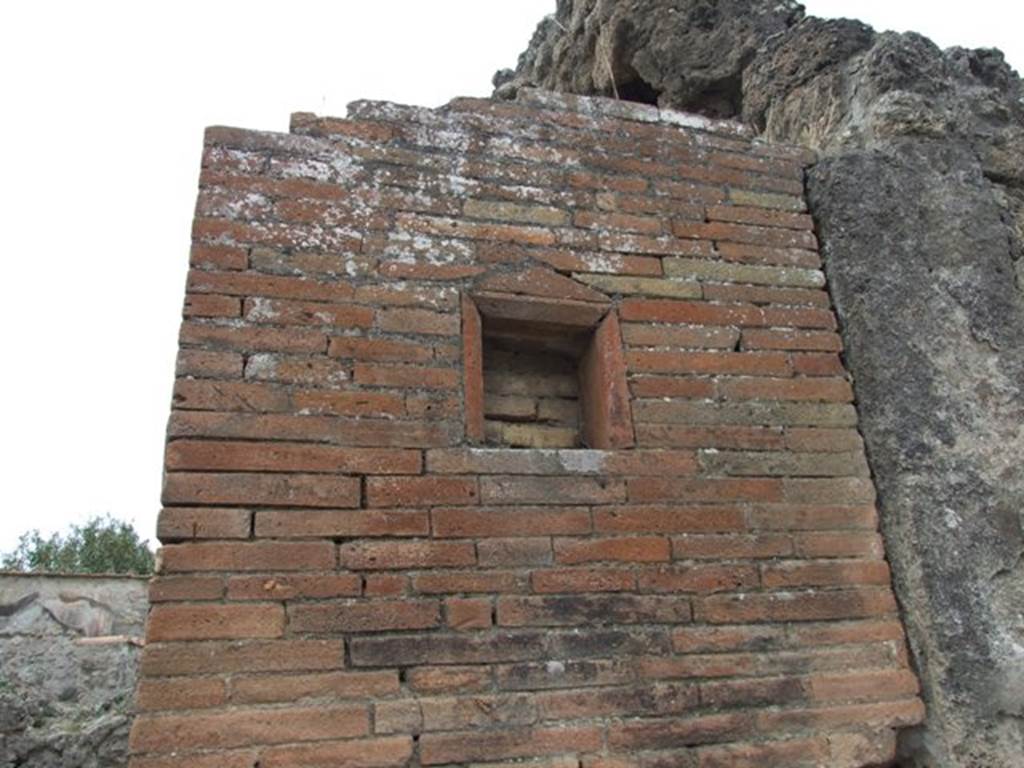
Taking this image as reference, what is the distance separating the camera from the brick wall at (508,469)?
2.05 m

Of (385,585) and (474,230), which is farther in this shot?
(474,230)

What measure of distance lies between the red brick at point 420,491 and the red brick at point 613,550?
0.96 ft

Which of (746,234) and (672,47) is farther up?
(672,47)

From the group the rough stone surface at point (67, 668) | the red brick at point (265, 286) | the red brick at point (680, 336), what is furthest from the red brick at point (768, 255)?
the rough stone surface at point (67, 668)

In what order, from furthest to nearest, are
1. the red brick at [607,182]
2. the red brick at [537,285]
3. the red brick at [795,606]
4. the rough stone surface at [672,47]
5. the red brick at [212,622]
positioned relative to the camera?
the rough stone surface at [672,47]
the red brick at [607,182]
the red brick at [537,285]
the red brick at [795,606]
the red brick at [212,622]

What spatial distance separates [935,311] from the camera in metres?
2.74

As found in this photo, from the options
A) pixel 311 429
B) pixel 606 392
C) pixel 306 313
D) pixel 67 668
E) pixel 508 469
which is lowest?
pixel 67 668

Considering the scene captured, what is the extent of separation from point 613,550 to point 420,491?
1.88 ft

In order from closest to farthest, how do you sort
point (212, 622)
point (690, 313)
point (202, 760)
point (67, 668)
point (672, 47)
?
point (202, 760) → point (212, 622) → point (690, 313) → point (672, 47) → point (67, 668)

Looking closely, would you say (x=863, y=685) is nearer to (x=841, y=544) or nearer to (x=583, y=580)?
(x=841, y=544)

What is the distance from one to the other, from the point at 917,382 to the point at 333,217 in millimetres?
1939

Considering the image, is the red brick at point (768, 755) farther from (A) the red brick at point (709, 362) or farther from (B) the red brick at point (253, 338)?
(B) the red brick at point (253, 338)

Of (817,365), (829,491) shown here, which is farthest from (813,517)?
(817,365)

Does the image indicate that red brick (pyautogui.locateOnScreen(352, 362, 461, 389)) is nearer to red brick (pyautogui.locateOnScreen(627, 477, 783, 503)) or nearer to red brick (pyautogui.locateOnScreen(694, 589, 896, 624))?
red brick (pyautogui.locateOnScreen(627, 477, 783, 503))
